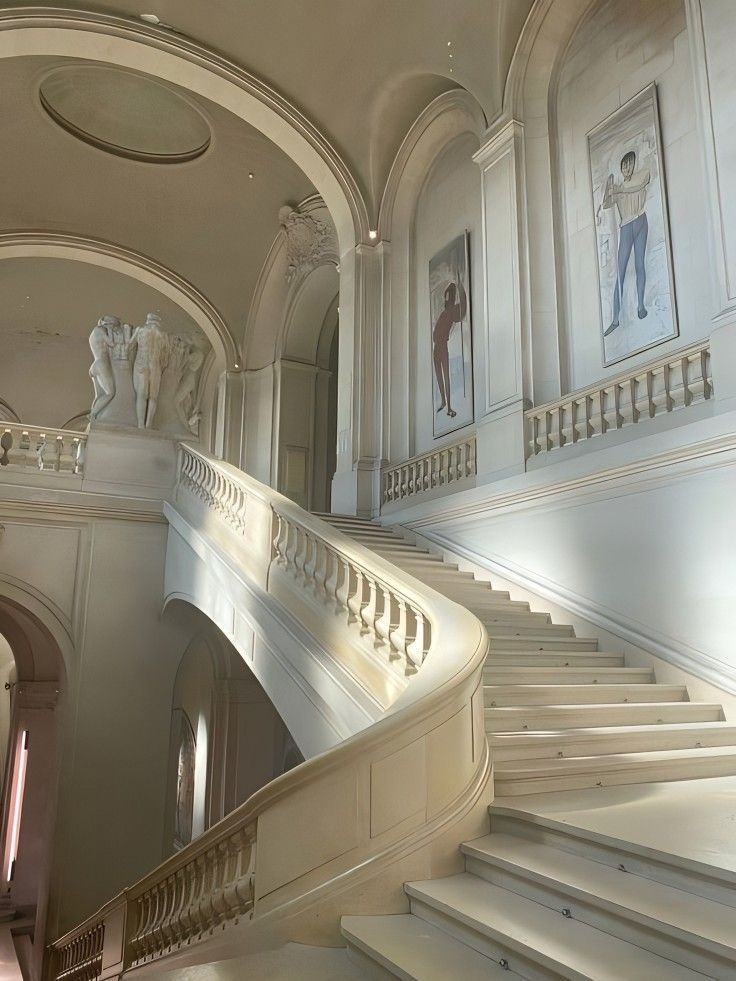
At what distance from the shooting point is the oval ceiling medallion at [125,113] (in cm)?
1220

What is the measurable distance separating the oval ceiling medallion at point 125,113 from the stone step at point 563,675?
36.6ft

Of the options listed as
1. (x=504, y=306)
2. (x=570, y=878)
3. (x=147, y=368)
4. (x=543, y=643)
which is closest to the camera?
(x=570, y=878)

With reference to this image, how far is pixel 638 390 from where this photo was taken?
6820mm

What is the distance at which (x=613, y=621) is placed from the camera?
6.54m

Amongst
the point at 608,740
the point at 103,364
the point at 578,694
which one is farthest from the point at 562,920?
the point at 103,364

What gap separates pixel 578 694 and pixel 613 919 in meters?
2.78

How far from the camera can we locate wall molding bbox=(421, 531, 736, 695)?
5.68 metres

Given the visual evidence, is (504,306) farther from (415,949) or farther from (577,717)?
(415,949)

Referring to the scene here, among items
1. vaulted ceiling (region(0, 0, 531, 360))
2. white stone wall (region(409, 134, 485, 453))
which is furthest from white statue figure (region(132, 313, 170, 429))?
vaulted ceiling (region(0, 0, 531, 360))

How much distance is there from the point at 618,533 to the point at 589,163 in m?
4.26

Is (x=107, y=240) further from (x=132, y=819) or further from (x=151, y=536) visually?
(x=132, y=819)

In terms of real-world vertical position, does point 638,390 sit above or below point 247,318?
below

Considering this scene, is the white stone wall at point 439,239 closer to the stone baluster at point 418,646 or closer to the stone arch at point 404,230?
the stone arch at point 404,230

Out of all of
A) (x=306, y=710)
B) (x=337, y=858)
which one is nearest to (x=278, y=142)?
(x=306, y=710)
